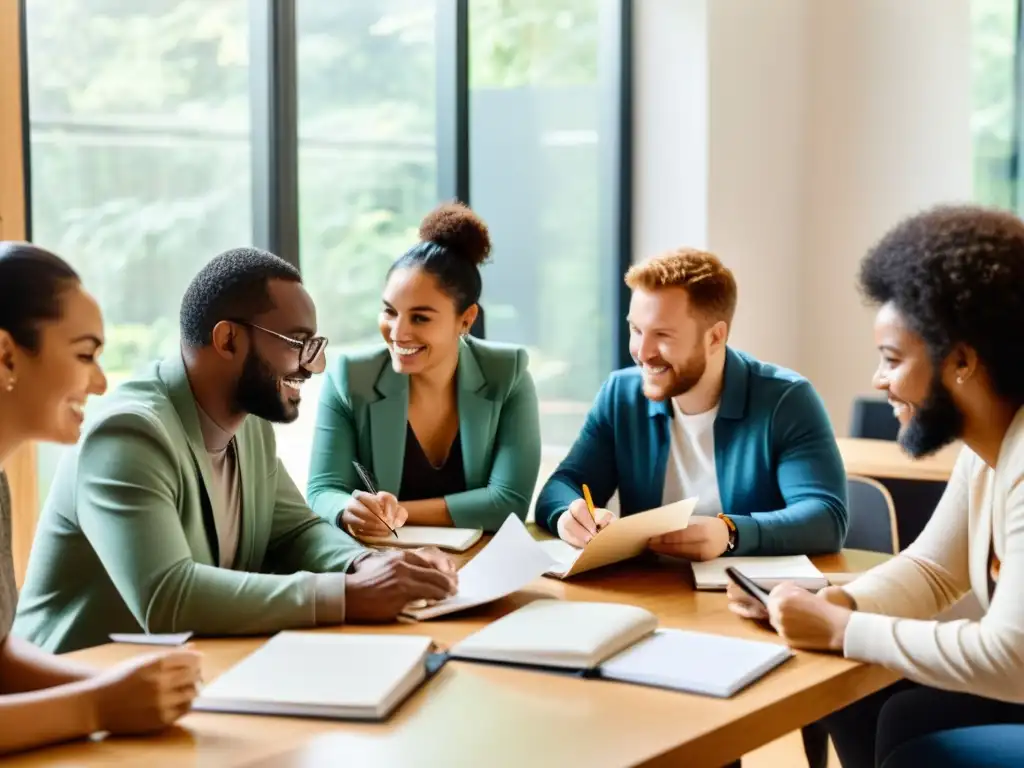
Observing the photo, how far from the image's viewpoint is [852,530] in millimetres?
3033

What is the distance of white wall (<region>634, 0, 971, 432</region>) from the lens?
4.83m

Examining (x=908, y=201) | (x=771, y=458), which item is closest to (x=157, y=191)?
(x=771, y=458)

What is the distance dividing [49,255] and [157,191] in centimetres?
216

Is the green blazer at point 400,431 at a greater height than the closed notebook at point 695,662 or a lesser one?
greater

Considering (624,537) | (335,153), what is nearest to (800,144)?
(335,153)

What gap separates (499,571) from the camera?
2.11 m

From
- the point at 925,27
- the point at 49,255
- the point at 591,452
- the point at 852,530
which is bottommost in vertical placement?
the point at 852,530

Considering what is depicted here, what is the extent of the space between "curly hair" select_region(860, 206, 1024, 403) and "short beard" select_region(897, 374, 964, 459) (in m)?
0.05

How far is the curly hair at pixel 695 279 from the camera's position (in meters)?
2.71

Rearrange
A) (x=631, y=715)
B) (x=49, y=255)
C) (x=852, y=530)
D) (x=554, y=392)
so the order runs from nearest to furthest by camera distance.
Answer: (x=631, y=715)
(x=49, y=255)
(x=852, y=530)
(x=554, y=392)

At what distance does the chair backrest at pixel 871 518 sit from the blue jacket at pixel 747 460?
36 cm

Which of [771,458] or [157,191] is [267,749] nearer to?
[771,458]

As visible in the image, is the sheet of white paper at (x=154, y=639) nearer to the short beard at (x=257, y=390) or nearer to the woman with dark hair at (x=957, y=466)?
the short beard at (x=257, y=390)

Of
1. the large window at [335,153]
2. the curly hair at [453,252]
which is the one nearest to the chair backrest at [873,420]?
the large window at [335,153]
